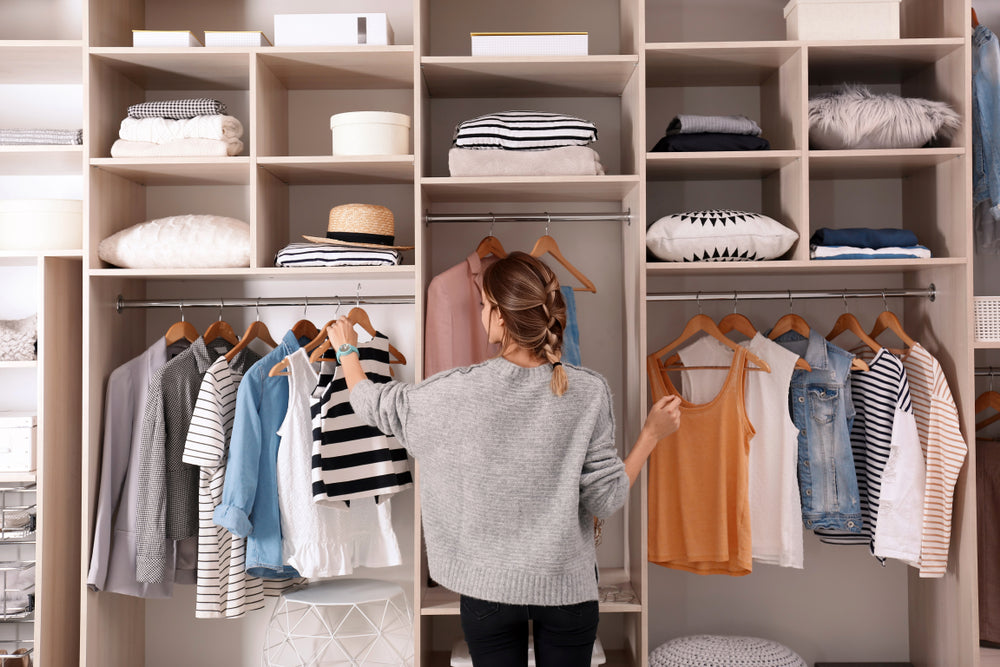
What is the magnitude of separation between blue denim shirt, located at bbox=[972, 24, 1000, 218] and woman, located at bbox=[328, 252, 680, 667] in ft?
4.93

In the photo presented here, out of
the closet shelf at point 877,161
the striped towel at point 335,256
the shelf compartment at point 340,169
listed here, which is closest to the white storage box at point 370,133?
the shelf compartment at point 340,169

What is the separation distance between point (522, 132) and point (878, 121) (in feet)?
3.53

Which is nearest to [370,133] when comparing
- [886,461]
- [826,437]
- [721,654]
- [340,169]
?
[340,169]

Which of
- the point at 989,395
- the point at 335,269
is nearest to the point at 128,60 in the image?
the point at 335,269

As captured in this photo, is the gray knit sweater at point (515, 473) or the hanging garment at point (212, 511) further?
the hanging garment at point (212, 511)

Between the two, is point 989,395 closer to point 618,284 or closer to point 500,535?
point 618,284

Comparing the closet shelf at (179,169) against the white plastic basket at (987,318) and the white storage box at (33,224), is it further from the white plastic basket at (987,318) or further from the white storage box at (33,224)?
the white plastic basket at (987,318)

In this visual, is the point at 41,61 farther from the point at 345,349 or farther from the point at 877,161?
the point at 877,161

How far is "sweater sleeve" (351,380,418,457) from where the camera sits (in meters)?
1.87

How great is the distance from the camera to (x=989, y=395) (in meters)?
2.74

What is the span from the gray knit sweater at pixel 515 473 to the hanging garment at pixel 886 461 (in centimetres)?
109

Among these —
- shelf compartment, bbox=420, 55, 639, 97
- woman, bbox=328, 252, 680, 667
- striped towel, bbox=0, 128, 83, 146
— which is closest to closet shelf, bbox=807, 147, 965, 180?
shelf compartment, bbox=420, 55, 639, 97

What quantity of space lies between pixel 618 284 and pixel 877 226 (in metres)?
0.93

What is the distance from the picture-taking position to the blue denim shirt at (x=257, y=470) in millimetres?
2396
